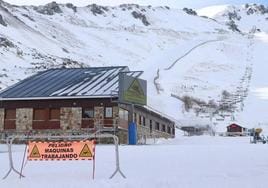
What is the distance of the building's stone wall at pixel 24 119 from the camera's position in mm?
38375

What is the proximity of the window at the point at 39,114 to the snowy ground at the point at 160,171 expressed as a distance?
1911 cm

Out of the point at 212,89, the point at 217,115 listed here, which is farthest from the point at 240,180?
the point at 212,89

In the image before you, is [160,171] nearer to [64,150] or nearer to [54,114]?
[64,150]

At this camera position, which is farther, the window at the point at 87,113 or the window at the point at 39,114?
the window at the point at 39,114

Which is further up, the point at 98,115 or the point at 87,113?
the point at 87,113

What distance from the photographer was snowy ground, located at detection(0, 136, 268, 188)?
12195mm

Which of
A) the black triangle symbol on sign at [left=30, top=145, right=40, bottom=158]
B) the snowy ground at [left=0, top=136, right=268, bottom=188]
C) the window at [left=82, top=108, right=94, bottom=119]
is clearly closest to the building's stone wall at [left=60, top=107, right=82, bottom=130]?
the window at [left=82, top=108, right=94, bottom=119]

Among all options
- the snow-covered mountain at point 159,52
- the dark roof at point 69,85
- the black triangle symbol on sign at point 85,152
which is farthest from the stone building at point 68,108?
the black triangle symbol on sign at point 85,152

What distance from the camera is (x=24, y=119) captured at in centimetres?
3869

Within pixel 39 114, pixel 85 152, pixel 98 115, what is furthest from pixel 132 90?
pixel 85 152

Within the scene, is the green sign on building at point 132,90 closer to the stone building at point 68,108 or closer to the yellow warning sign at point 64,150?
the stone building at point 68,108

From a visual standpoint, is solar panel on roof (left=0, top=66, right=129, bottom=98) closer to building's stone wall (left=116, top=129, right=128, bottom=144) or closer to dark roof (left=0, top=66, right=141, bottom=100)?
dark roof (left=0, top=66, right=141, bottom=100)

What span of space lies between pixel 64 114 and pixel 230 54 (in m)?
91.9

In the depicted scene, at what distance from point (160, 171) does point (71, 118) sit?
24.1m
